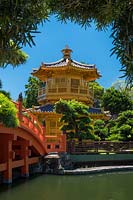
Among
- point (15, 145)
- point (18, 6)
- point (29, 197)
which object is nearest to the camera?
point (18, 6)

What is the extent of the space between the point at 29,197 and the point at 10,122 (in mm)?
2518

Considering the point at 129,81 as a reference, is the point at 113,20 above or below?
above

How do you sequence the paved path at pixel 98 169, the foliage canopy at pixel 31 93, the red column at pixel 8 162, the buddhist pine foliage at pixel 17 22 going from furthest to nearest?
1. the foliage canopy at pixel 31 93
2. the paved path at pixel 98 169
3. the red column at pixel 8 162
4. the buddhist pine foliage at pixel 17 22

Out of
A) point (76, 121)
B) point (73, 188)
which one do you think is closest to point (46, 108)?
point (76, 121)

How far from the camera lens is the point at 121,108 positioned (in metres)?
34.9

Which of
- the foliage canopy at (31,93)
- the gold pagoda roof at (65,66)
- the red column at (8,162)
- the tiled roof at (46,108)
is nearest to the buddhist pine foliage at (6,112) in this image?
the red column at (8,162)

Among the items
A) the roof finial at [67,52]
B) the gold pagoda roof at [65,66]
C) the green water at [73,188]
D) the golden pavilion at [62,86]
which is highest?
the roof finial at [67,52]

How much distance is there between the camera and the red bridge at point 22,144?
1375 cm

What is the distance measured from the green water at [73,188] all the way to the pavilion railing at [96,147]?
10.8ft

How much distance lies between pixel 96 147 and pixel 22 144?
16.1 ft

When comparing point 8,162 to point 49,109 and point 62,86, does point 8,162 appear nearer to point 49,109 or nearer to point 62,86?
point 49,109

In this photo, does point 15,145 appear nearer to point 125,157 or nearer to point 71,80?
point 125,157

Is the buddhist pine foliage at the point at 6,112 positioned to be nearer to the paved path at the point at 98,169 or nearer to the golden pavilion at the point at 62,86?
the paved path at the point at 98,169

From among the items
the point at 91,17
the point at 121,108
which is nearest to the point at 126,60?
the point at 91,17
